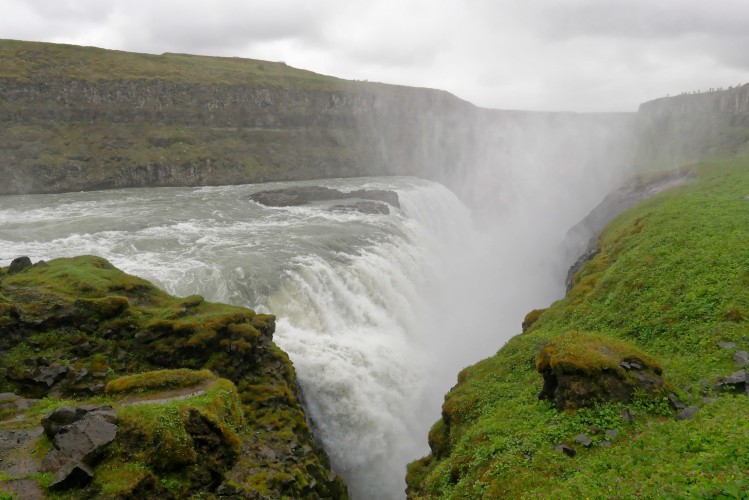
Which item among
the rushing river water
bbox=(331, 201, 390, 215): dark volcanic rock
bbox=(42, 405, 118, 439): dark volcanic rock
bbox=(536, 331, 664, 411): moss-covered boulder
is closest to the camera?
bbox=(42, 405, 118, 439): dark volcanic rock

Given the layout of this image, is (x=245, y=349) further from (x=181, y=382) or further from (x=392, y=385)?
(x=392, y=385)

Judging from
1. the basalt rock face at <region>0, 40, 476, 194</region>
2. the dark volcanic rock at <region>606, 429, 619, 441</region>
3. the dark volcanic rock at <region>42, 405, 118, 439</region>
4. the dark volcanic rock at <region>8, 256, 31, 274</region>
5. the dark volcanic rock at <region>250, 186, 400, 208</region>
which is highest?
the basalt rock face at <region>0, 40, 476, 194</region>

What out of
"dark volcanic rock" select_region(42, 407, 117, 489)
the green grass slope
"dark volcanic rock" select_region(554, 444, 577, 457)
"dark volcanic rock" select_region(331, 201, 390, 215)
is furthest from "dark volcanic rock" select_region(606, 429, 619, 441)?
"dark volcanic rock" select_region(331, 201, 390, 215)

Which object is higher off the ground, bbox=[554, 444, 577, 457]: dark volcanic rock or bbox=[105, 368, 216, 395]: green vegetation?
bbox=[554, 444, 577, 457]: dark volcanic rock

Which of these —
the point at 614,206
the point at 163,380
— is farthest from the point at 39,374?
the point at 614,206

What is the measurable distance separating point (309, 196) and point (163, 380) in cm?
4714

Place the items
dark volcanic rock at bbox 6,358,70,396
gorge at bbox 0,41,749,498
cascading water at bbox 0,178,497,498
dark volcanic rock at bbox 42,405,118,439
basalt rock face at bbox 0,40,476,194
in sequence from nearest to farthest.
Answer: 1. dark volcanic rock at bbox 42,405,118,439
2. dark volcanic rock at bbox 6,358,70,396
3. cascading water at bbox 0,178,497,498
4. gorge at bbox 0,41,749,498
5. basalt rock face at bbox 0,40,476,194

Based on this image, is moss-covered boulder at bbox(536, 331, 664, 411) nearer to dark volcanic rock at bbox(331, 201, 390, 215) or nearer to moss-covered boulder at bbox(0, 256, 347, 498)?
moss-covered boulder at bbox(0, 256, 347, 498)

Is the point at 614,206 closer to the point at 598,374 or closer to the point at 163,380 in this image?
the point at 598,374

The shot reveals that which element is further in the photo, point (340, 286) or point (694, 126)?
point (694, 126)

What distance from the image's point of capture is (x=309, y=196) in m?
60.1

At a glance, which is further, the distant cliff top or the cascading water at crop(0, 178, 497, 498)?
the distant cliff top

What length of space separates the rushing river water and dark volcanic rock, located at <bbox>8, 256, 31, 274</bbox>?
5894 millimetres

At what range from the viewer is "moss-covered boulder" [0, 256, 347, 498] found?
11062 millimetres
